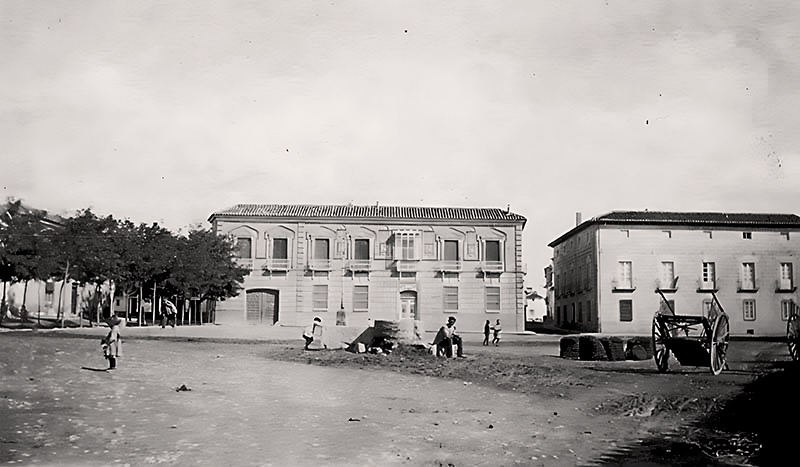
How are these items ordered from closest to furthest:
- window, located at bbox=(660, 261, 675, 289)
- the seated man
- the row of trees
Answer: window, located at bbox=(660, 261, 675, 289), the row of trees, the seated man

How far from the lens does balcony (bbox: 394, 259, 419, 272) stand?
23.1 feet

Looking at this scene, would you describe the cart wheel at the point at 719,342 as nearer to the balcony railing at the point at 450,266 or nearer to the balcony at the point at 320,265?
the balcony railing at the point at 450,266

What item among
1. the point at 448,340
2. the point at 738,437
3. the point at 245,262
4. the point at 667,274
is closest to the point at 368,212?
the point at 245,262

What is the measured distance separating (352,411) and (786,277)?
3627 millimetres

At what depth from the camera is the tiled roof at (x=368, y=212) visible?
23.1 feet

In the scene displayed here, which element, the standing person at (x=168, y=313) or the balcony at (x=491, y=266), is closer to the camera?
the balcony at (x=491, y=266)

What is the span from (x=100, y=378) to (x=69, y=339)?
2.13ft

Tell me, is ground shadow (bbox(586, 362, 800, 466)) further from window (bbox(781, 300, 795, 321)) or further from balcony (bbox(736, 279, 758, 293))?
balcony (bbox(736, 279, 758, 293))

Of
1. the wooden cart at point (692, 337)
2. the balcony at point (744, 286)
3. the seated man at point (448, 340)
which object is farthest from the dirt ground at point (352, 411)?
the balcony at point (744, 286)

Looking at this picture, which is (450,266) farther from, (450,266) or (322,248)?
(322,248)

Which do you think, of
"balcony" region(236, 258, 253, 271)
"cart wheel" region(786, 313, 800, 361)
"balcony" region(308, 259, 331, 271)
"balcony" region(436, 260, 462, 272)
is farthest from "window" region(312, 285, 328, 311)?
"cart wheel" region(786, 313, 800, 361)

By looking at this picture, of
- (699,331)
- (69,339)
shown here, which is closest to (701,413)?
(699,331)

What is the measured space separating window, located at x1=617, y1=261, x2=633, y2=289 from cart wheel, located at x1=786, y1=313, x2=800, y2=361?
1.25 m

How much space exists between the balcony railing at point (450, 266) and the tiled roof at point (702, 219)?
1249 millimetres
